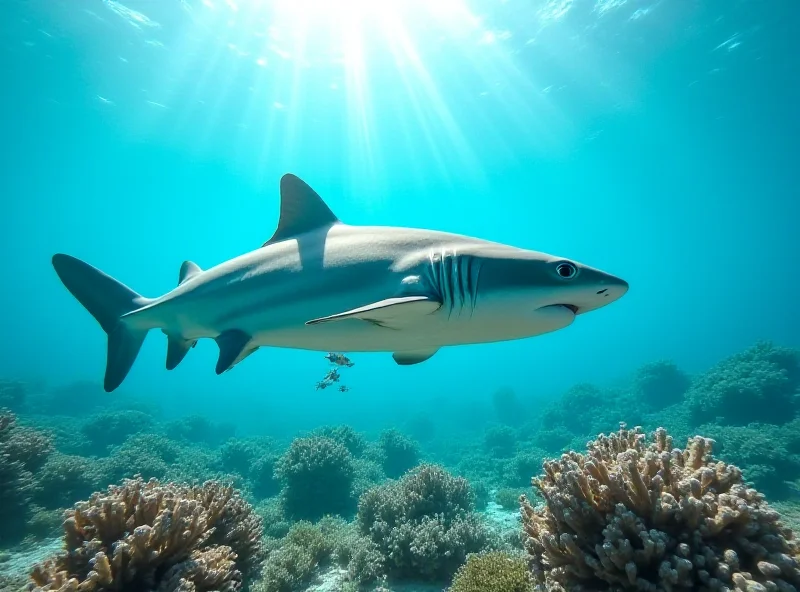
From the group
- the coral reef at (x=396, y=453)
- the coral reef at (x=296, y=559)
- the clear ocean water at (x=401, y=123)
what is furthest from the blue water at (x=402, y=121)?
the coral reef at (x=296, y=559)

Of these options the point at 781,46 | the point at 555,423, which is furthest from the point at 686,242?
the point at 555,423

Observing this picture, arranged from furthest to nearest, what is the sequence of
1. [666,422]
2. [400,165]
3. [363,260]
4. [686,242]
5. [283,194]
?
1. [686,242]
2. [400,165]
3. [666,422]
4. [283,194]
5. [363,260]

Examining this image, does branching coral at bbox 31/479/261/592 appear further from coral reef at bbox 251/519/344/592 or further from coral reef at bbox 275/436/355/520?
coral reef at bbox 275/436/355/520

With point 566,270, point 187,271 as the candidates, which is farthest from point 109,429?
point 566,270

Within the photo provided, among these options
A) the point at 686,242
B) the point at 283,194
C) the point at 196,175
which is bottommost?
the point at 283,194

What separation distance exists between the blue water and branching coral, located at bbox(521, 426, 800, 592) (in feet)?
144

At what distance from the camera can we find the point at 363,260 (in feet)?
11.4

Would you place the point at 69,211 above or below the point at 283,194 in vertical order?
above

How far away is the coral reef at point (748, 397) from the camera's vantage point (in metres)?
17.3

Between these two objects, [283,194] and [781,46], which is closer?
[283,194]

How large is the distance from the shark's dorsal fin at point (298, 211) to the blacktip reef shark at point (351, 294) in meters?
0.01

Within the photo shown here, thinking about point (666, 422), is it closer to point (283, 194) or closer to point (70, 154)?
point (283, 194)

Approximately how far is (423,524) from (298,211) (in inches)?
218

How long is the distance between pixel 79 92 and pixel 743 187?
11328cm
